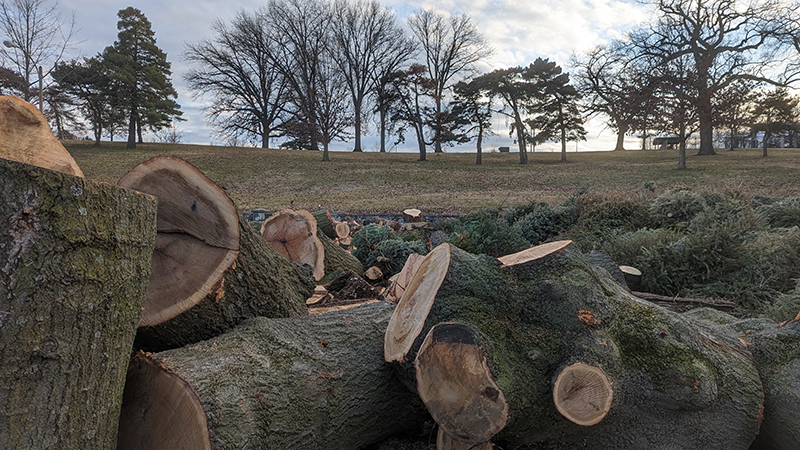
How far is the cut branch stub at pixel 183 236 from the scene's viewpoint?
2.03m

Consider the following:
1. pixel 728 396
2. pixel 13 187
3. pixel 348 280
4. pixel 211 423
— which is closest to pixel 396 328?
pixel 211 423

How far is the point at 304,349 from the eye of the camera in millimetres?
2064

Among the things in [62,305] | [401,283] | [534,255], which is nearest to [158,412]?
[62,305]

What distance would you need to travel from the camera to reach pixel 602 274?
2467 millimetres

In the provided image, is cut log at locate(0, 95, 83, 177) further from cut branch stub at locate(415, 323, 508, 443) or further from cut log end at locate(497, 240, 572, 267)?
cut log end at locate(497, 240, 572, 267)

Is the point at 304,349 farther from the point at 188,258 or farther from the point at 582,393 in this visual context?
the point at 582,393

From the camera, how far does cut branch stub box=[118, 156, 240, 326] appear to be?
203 centimetres

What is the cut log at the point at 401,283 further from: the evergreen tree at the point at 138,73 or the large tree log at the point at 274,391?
the evergreen tree at the point at 138,73

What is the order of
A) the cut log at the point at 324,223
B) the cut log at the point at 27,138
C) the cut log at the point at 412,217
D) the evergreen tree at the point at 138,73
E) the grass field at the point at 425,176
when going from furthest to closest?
the evergreen tree at the point at 138,73
the grass field at the point at 425,176
the cut log at the point at 412,217
the cut log at the point at 324,223
the cut log at the point at 27,138

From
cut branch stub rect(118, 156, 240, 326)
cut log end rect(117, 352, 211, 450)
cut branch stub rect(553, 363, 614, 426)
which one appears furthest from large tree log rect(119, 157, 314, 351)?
cut branch stub rect(553, 363, 614, 426)

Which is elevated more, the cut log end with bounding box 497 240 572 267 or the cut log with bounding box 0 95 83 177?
the cut log with bounding box 0 95 83 177

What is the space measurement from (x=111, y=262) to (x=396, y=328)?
1261mm

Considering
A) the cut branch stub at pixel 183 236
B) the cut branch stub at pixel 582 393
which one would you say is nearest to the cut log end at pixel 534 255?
the cut branch stub at pixel 582 393

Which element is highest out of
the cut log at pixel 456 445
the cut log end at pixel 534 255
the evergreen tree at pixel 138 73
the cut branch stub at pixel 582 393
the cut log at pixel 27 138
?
the evergreen tree at pixel 138 73
